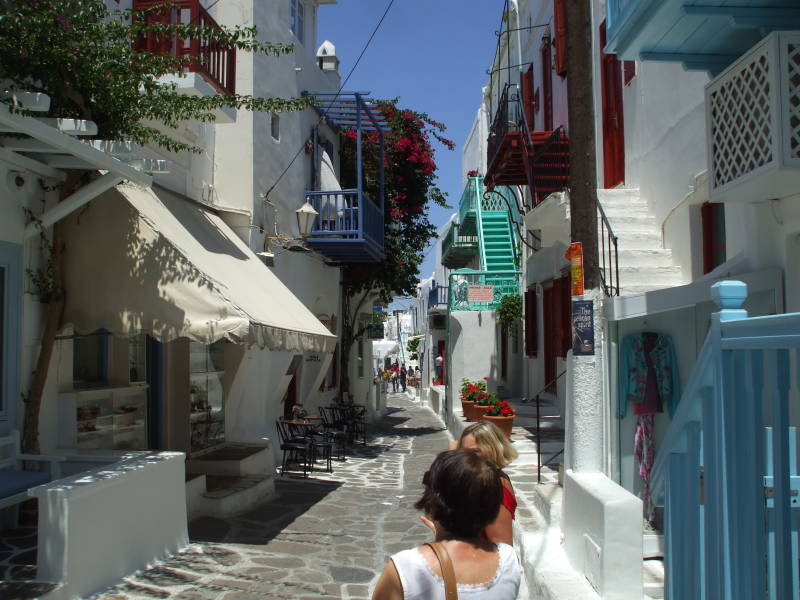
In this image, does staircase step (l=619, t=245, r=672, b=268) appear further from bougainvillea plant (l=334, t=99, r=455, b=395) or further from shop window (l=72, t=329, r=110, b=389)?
bougainvillea plant (l=334, t=99, r=455, b=395)

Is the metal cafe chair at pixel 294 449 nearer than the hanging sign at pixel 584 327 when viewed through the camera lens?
No

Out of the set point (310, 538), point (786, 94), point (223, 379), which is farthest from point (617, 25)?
point (223, 379)

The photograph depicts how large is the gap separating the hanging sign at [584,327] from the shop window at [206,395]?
19.8ft

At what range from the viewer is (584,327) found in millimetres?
5941

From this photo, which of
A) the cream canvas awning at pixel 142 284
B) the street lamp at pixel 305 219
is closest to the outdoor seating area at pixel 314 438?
the street lamp at pixel 305 219

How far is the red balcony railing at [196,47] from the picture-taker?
8.34 meters

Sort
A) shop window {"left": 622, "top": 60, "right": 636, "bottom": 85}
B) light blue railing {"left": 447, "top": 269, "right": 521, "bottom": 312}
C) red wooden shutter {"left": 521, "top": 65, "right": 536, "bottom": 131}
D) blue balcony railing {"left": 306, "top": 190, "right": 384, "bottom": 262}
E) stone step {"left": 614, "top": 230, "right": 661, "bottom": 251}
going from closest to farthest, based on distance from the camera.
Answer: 1. stone step {"left": 614, "top": 230, "right": 661, "bottom": 251}
2. shop window {"left": 622, "top": 60, "right": 636, "bottom": 85}
3. blue balcony railing {"left": 306, "top": 190, "right": 384, "bottom": 262}
4. red wooden shutter {"left": 521, "top": 65, "right": 536, "bottom": 131}
5. light blue railing {"left": 447, "top": 269, "right": 521, "bottom": 312}

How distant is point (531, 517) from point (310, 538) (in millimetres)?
2342

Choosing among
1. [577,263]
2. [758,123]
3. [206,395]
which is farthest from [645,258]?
[206,395]

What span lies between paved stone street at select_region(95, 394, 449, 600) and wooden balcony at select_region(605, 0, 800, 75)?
17.6ft

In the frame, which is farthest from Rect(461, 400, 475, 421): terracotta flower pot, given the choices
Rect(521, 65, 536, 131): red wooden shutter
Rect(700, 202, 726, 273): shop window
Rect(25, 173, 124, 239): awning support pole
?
Rect(25, 173, 124, 239): awning support pole

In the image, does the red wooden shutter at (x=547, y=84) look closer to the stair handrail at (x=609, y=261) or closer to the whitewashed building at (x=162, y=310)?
the whitewashed building at (x=162, y=310)

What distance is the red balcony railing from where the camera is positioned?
8.34 metres

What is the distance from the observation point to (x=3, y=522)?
20.7 ft
